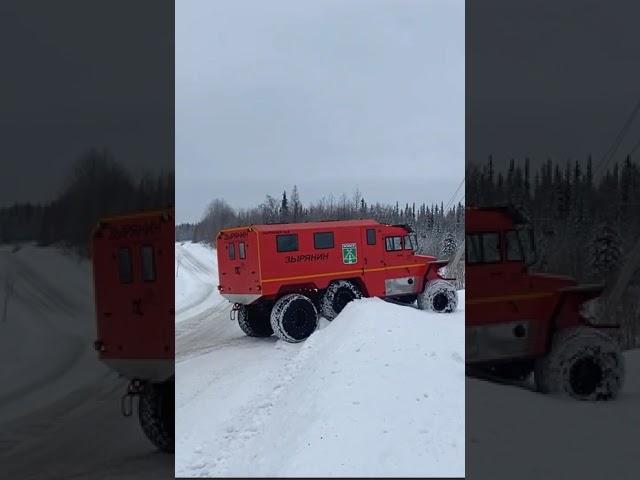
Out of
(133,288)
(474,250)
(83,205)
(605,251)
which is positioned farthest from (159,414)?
(605,251)

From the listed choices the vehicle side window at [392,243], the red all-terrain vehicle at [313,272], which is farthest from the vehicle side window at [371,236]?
the vehicle side window at [392,243]

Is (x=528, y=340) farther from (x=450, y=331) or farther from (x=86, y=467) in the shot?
(x=86, y=467)

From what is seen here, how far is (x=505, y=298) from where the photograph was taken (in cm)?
238

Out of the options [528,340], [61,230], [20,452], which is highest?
[61,230]

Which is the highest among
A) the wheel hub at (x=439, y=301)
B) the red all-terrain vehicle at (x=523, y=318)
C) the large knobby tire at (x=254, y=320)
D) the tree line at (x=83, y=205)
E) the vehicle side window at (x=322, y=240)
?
the tree line at (x=83, y=205)

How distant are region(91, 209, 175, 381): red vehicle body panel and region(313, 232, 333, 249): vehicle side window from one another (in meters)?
3.25

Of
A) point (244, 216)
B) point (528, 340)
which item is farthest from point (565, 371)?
point (244, 216)

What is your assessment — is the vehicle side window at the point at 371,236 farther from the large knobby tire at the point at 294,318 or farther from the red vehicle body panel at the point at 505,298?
the red vehicle body panel at the point at 505,298

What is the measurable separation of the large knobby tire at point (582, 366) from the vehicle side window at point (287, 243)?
296 cm

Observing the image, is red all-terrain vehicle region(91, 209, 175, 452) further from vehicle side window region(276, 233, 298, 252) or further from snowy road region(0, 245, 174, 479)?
vehicle side window region(276, 233, 298, 252)

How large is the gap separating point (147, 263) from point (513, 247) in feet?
4.93

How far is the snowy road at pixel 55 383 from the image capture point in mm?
1736

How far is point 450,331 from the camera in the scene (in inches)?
132

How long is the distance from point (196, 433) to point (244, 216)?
7.14 ft
